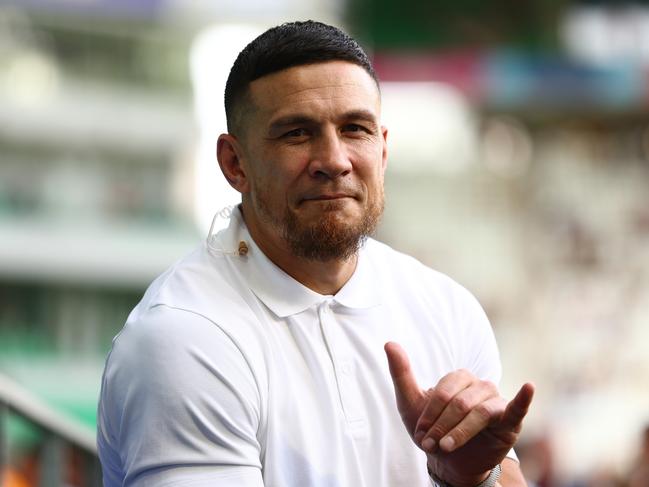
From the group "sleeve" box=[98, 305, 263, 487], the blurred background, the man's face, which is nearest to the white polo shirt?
"sleeve" box=[98, 305, 263, 487]

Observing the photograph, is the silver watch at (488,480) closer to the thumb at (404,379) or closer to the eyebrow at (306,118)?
the thumb at (404,379)

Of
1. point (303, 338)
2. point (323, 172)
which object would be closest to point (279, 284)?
point (303, 338)

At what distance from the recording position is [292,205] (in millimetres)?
2453

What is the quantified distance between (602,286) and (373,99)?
22.7 metres

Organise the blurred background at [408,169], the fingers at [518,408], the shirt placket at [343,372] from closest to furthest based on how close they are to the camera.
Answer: the fingers at [518,408]
the shirt placket at [343,372]
the blurred background at [408,169]

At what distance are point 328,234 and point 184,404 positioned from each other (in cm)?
44

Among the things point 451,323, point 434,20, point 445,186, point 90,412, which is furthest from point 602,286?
point 451,323

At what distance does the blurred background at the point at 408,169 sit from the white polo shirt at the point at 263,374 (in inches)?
826

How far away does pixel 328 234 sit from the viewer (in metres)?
2.43

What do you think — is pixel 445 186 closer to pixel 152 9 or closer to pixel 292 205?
pixel 152 9

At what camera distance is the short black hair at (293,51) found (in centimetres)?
245

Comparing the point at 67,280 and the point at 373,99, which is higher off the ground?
the point at 373,99

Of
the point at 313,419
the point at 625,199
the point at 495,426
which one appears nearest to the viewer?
the point at 495,426

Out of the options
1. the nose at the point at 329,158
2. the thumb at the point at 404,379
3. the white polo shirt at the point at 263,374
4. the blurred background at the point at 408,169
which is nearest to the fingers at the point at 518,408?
the thumb at the point at 404,379
